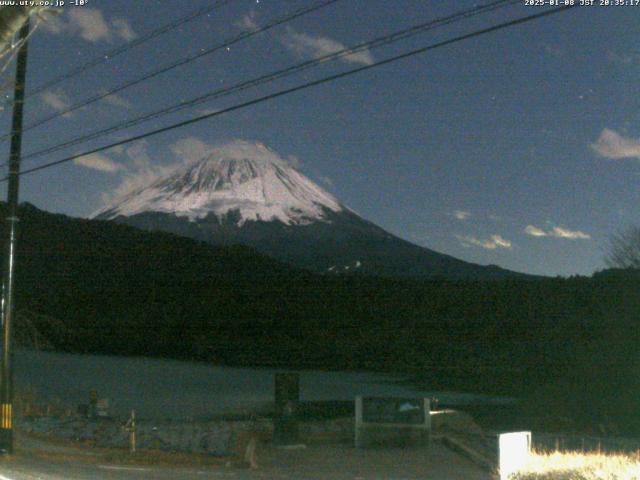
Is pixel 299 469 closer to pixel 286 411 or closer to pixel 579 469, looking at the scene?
pixel 286 411

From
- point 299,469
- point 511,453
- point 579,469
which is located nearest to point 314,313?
point 299,469

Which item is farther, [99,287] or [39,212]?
[39,212]

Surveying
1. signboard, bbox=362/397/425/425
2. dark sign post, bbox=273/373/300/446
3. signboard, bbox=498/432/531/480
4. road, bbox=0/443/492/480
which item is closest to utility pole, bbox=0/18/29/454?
road, bbox=0/443/492/480

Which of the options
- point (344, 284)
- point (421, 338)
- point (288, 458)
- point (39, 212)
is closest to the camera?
point (288, 458)

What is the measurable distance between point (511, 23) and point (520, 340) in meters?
78.1

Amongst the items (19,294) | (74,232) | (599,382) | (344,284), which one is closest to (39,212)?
(74,232)

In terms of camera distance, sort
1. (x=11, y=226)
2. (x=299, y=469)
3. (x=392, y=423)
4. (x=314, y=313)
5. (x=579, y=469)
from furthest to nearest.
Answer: (x=314, y=313) < (x=392, y=423) < (x=11, y=226) < (x=299, y=469) < (x=579, y=469)

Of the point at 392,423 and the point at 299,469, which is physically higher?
the point at 392,423

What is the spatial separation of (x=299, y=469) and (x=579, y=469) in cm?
537

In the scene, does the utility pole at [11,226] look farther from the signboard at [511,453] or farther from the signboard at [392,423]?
the signboard at [511,453]

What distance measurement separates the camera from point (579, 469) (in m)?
11.5

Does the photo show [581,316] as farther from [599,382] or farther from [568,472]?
[568,472]

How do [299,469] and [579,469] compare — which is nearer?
[579,469]

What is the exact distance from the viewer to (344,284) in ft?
389
